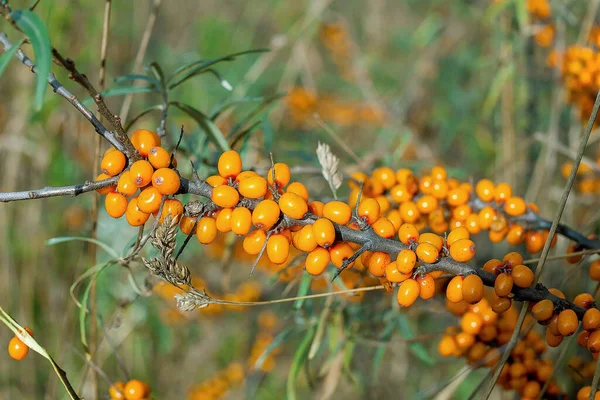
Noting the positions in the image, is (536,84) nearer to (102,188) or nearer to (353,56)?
(353,56)

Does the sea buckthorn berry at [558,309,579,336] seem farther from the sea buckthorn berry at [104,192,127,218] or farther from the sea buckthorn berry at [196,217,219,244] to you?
the sea buckthorn berry at [104,192,127,218]

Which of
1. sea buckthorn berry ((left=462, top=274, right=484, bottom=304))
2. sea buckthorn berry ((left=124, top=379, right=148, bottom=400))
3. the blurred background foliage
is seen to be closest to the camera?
sea buckthorn berry ((left=462, top=274, right=484, bottom=304))

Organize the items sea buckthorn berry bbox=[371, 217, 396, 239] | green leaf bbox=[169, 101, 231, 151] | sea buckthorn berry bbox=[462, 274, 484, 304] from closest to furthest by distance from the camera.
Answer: sea buckthorn berry bbox=[462, 274, 484, 304], sea buckthorn berry bbox=[371, 217, 396, 239], green leaf bbox=[169, 101, 231, 151]

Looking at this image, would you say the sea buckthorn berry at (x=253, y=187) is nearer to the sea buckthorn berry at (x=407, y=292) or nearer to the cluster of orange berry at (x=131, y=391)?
the sea buckthorn berry at (x=407, y=292)

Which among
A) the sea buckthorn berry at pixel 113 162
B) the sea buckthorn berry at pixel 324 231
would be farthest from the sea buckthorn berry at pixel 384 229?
the sea buckthorn berry at pixel 113 162

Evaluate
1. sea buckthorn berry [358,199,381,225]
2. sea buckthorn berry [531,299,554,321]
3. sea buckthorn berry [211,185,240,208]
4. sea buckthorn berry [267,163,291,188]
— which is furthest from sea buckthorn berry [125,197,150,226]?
sea buckthorn berry [531,299,554,321]

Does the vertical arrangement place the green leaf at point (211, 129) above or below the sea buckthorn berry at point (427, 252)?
above
